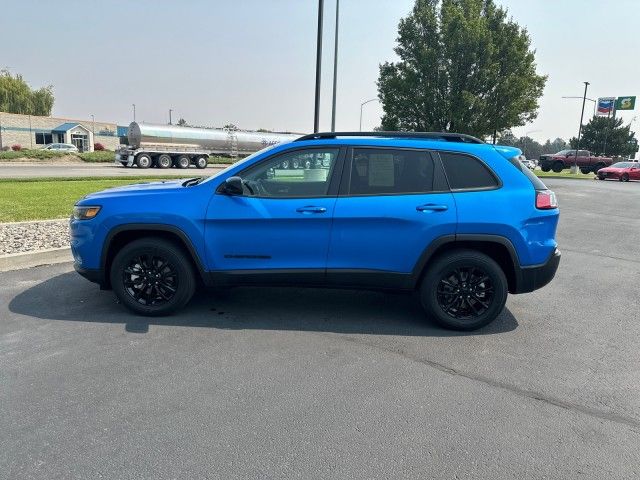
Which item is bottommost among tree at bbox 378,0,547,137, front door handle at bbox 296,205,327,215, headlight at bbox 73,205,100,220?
headlight at bbox 73,205,100,220

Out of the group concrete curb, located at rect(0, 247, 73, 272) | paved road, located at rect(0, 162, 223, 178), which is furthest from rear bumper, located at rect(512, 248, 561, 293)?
paved road, located at rect(0, 162, 223, 178)

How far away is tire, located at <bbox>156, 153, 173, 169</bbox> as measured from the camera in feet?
110

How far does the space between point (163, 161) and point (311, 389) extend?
108 ft

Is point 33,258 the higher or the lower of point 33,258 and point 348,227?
the lower

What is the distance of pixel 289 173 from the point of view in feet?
14.8

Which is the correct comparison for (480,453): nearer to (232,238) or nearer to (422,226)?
(422,226)

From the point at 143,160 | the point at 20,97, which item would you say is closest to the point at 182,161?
the point at 143,160

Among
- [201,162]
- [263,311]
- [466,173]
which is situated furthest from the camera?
[201,162]

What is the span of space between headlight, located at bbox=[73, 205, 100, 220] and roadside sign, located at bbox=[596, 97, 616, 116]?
8258cm

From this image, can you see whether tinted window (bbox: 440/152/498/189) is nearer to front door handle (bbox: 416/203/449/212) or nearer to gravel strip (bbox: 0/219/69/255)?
front door handle (bbox: 416/203/449/212)

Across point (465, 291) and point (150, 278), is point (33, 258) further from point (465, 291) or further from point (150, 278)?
point (465, 291)

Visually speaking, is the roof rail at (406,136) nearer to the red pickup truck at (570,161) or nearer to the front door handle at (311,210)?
the front door handle at (311,210)

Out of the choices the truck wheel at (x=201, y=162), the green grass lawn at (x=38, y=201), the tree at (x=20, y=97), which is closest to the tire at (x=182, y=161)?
the truck wheel at (x=201, y=162)

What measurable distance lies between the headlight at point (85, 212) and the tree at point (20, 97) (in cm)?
7699
